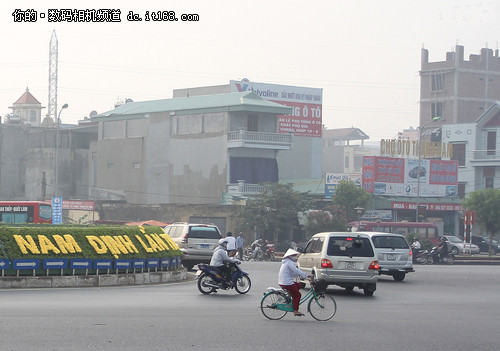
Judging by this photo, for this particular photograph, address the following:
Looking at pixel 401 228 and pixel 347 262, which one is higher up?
pixel 347 262

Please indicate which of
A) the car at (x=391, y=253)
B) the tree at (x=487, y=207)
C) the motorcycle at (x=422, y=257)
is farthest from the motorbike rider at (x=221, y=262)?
the tree at (x=487, y=207)

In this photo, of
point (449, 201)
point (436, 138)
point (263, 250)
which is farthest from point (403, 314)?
point (436, 138)

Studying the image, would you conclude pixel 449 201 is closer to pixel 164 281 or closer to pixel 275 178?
pixel 275 178

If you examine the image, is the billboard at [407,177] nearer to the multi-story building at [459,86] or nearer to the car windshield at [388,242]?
the multi-story building at [459,86]

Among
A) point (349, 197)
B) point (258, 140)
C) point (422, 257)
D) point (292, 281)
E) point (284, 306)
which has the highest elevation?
point (258, 140)

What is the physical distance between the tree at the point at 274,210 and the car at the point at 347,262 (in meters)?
36.8

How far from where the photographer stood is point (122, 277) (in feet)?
80.5

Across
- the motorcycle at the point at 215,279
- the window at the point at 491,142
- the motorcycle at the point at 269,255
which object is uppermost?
the window at the point at 491,142

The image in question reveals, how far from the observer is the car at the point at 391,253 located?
29156mm

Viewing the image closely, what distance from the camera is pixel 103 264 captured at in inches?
961

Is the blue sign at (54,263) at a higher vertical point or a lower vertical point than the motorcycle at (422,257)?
higher

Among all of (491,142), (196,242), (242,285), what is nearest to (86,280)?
(242,285)

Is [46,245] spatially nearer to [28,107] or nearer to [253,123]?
[253,123]

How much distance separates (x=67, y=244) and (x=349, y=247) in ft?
25.0
